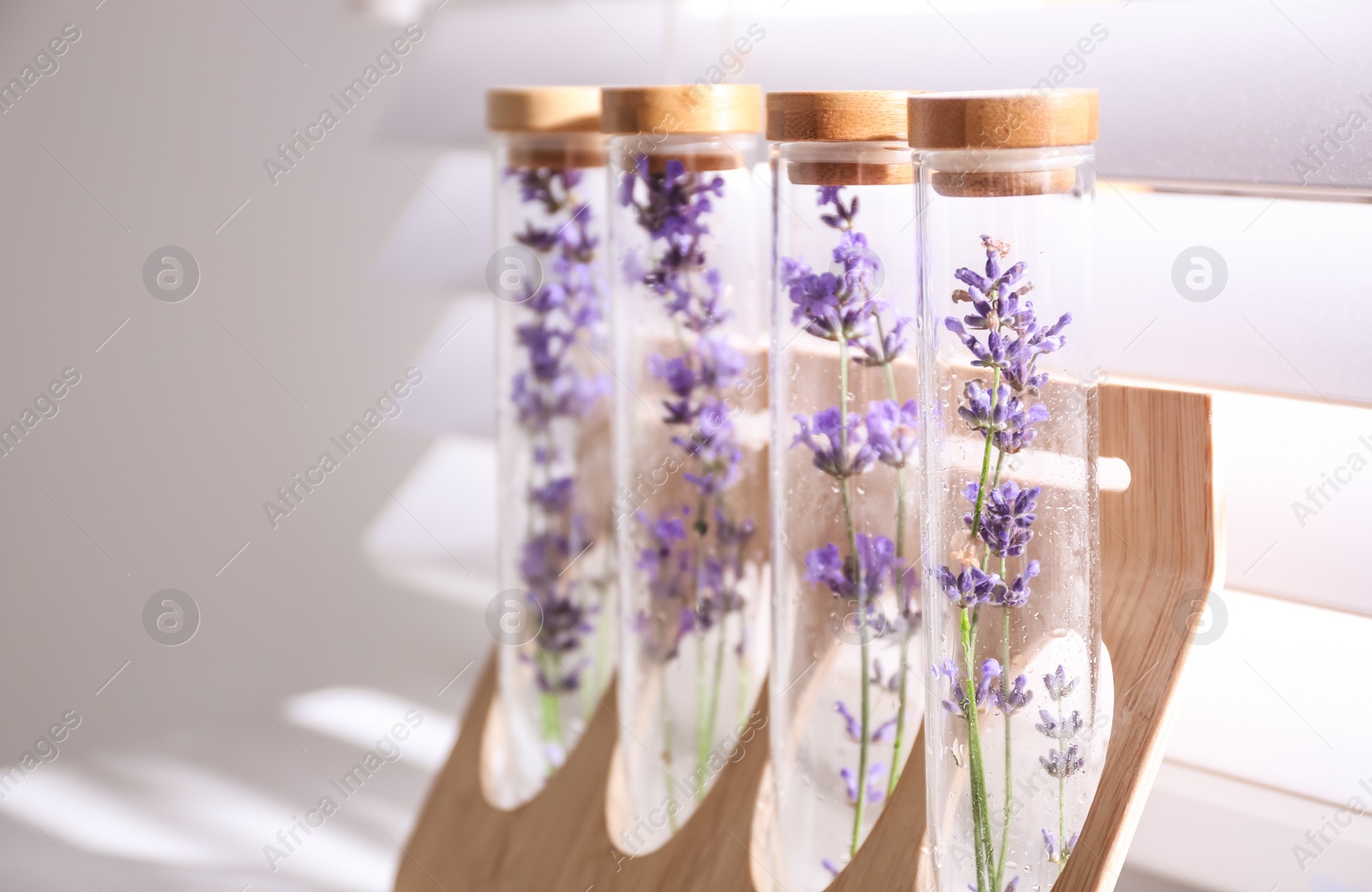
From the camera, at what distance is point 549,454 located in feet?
3.97

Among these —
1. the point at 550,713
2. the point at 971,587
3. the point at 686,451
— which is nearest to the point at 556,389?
the point at 686,451

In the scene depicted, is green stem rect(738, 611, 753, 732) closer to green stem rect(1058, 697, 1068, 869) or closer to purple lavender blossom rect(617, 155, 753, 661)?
purple lavender blossom rect(617, 155, 753, 661)

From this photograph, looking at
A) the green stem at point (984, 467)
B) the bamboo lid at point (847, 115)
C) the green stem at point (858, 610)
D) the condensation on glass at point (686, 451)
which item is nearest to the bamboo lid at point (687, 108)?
the condensation on glass at point (686, 451)

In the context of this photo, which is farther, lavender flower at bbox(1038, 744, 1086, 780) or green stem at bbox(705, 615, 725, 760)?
green stem at bbox(705, 615, 725, 760)

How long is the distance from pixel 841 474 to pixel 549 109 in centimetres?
46

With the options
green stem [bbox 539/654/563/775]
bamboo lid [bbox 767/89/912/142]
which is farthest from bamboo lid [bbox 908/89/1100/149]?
green stem [bbox 539/654/563/775]

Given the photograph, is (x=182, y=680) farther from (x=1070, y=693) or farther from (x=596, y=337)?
(x=1070, y=693)

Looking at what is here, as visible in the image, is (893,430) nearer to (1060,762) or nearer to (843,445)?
(843,445)

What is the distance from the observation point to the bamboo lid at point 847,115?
33.3 inches

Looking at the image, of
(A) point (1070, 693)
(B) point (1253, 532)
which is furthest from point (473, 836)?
(B) point (1253, 532)

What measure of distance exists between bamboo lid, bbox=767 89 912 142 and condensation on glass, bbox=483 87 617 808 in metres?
0.34

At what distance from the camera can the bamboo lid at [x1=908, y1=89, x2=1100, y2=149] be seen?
71 cm

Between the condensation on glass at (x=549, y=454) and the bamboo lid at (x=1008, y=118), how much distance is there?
49 centimetres

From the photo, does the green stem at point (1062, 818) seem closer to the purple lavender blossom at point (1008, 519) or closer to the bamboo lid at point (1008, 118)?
the purple lavender blossom at point (1008, 519)
